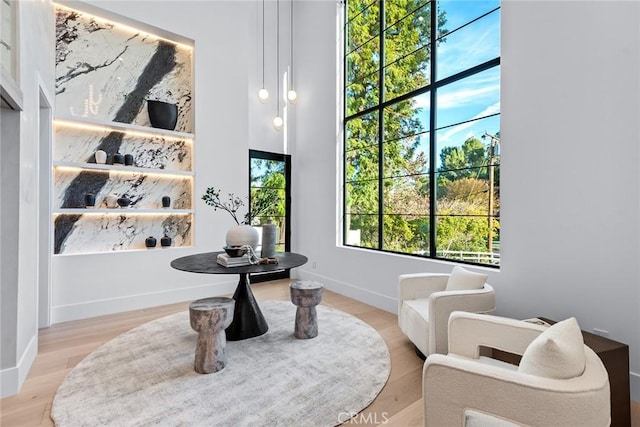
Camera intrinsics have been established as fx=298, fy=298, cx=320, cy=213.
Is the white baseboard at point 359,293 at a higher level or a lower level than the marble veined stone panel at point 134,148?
lower

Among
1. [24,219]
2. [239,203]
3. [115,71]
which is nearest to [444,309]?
[239,203]

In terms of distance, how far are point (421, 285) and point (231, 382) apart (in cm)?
174

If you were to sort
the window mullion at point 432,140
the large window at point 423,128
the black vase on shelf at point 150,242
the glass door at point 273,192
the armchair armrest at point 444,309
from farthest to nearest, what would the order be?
the glass door at point 273,192, the black vase on shelf at point 150,242, the window mullion at point 432,140, the large window at point 423,128, the armchair armrest at point 444,309

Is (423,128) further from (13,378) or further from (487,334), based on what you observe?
(13,378)

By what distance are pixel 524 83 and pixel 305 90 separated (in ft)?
11.4

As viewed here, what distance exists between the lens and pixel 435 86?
3.33 meters

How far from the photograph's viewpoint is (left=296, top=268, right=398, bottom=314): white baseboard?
3.56 m

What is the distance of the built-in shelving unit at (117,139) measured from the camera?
3.55 m

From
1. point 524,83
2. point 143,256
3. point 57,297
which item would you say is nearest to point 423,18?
point 524,83

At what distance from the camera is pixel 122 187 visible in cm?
389

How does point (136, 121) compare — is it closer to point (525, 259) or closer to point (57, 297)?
point (57, 297)

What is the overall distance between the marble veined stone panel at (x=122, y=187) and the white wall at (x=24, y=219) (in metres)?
1.16

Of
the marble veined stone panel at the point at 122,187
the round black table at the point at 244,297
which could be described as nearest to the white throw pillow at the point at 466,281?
the round black table at the point at 244,297

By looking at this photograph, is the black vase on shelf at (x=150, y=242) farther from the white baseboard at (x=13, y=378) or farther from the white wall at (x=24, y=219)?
the white baseboard at (x=13, y=378)
